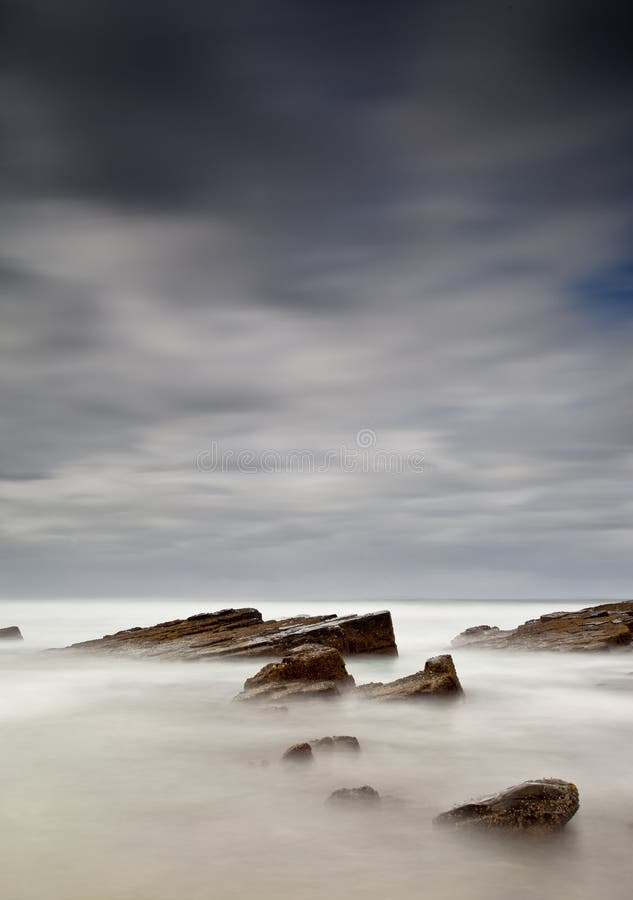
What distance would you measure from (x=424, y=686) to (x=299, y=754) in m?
6.16

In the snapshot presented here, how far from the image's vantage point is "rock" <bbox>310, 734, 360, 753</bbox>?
10891mm

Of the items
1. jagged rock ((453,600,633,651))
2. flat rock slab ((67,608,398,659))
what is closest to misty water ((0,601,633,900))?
flat rock slab ((67,608,398,659))

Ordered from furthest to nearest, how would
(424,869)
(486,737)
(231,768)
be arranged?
(486,737), (231,768), (424,869)

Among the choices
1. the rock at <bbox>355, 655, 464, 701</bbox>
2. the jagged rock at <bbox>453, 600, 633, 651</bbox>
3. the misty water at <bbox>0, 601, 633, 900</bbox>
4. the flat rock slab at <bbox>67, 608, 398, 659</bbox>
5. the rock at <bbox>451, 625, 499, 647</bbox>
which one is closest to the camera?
the misty water at <bbox>0, 601, 633, 900</bbox>

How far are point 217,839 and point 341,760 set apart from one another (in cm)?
328

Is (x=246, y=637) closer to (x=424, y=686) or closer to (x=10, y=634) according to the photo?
(x=424, y=686)

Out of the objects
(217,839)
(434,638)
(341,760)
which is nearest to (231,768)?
(341,760)

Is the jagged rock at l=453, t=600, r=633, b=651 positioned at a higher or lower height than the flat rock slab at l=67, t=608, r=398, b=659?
lower

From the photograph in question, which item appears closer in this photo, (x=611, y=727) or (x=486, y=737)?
(x=486, y=737)

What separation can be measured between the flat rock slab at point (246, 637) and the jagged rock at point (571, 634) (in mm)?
6285

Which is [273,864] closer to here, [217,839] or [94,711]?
[217,839]

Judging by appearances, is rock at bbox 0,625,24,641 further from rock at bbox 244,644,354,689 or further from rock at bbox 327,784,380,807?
rock at bbox 327,784,380,807

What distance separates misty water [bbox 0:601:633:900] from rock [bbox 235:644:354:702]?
47cm

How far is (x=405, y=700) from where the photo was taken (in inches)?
604
